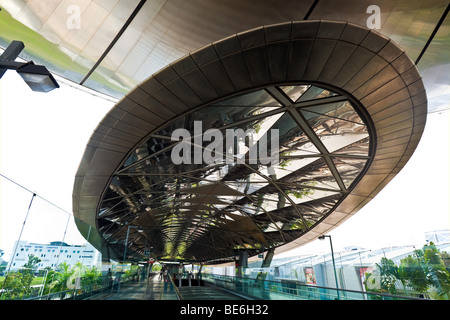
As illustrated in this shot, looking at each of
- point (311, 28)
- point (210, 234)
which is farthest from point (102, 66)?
point (210, 234)

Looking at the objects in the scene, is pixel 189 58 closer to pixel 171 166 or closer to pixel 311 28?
pixel 311 28

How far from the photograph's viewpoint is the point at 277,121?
11211mm

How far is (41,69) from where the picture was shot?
436cm

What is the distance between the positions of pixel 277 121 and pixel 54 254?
379 inches

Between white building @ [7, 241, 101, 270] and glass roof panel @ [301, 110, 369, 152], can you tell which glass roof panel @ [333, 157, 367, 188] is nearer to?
glass roof panel @ [301, 110, 369, 152]

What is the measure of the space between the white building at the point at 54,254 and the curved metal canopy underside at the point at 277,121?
1106mm

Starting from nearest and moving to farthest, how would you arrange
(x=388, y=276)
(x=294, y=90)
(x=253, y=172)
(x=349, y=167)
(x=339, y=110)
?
(x=294, y=90) → (x=339, y=110) → (x=388, y=276) → (x=349, y=167) → (x=253, y=172)

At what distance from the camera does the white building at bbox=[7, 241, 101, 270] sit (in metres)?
5.12

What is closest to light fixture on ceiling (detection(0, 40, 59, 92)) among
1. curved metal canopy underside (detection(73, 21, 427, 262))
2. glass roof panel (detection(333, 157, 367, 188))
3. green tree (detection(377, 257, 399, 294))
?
curved metal canopy underside (detection(73, 21, 427, 262))

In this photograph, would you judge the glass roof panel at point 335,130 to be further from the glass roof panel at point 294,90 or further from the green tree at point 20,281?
the green tree at point 20,281

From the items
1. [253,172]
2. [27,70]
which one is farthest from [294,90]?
[253,172]

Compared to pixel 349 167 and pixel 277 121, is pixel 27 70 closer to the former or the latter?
pixel 277 121

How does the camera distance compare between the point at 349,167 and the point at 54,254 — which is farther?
the point at 349,167


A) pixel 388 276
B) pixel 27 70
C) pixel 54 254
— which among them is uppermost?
pixel 27 70
